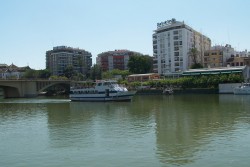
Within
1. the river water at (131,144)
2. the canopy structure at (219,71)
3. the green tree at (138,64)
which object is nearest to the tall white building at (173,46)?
the green tree at (138,64)

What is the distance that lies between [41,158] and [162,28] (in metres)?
115

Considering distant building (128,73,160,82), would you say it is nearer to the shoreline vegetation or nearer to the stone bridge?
the shoreline vegetation

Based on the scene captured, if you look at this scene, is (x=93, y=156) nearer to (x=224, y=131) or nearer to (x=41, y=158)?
(x=41, y=158)

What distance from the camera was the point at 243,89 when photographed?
8019 cm

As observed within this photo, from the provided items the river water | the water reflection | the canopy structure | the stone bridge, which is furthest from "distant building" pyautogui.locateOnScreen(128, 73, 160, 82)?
the river water

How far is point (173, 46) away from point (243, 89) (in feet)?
165

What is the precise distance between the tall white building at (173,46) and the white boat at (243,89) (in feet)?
125

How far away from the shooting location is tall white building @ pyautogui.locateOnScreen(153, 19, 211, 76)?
125 metres

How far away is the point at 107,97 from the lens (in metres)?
66.9

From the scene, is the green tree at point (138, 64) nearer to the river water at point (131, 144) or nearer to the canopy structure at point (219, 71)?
the canopy structure at point (219, 71)

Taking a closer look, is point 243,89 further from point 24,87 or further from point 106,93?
point 24,87

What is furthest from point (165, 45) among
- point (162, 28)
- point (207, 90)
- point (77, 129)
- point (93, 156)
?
point (93, 156)

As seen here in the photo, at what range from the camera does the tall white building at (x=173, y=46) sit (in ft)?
410

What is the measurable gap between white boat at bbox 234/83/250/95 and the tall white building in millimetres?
38040
